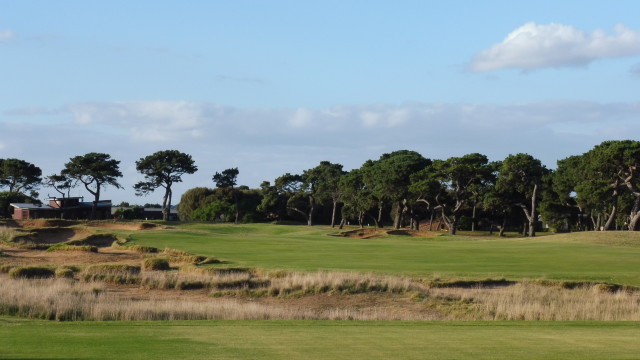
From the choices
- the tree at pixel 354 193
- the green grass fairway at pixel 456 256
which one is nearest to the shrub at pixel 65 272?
the green grass fairway at pixel 456 256

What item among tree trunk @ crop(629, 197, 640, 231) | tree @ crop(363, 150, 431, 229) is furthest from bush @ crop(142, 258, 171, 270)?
tree @ crop(363, 150, 431, 229)

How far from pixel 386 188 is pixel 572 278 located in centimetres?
5419

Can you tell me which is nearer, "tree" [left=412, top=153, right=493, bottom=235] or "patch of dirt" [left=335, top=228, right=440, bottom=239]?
"patch of dirt" [left=335, top=228, right=440, bottom=239]

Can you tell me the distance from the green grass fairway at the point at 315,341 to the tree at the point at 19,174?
94927 mm

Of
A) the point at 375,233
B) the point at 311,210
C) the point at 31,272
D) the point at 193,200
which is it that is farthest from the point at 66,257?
the point at 193,200

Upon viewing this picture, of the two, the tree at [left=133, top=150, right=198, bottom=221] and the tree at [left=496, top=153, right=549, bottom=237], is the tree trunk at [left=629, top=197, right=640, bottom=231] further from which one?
the tree at [left=133, top=150, right=198, bottom=221]

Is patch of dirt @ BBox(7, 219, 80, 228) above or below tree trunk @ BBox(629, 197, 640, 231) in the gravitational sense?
below

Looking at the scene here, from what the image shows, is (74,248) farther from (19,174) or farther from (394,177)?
(19,174)

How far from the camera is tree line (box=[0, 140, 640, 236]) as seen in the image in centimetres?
6769

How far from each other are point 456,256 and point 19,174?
8147cm

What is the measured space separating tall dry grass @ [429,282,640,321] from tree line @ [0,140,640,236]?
131 ft

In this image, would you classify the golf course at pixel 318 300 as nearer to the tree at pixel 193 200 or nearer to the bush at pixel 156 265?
the bush at pixel 156 265

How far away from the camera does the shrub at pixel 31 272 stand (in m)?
32.8

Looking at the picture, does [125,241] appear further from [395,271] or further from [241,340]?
[241,340]
